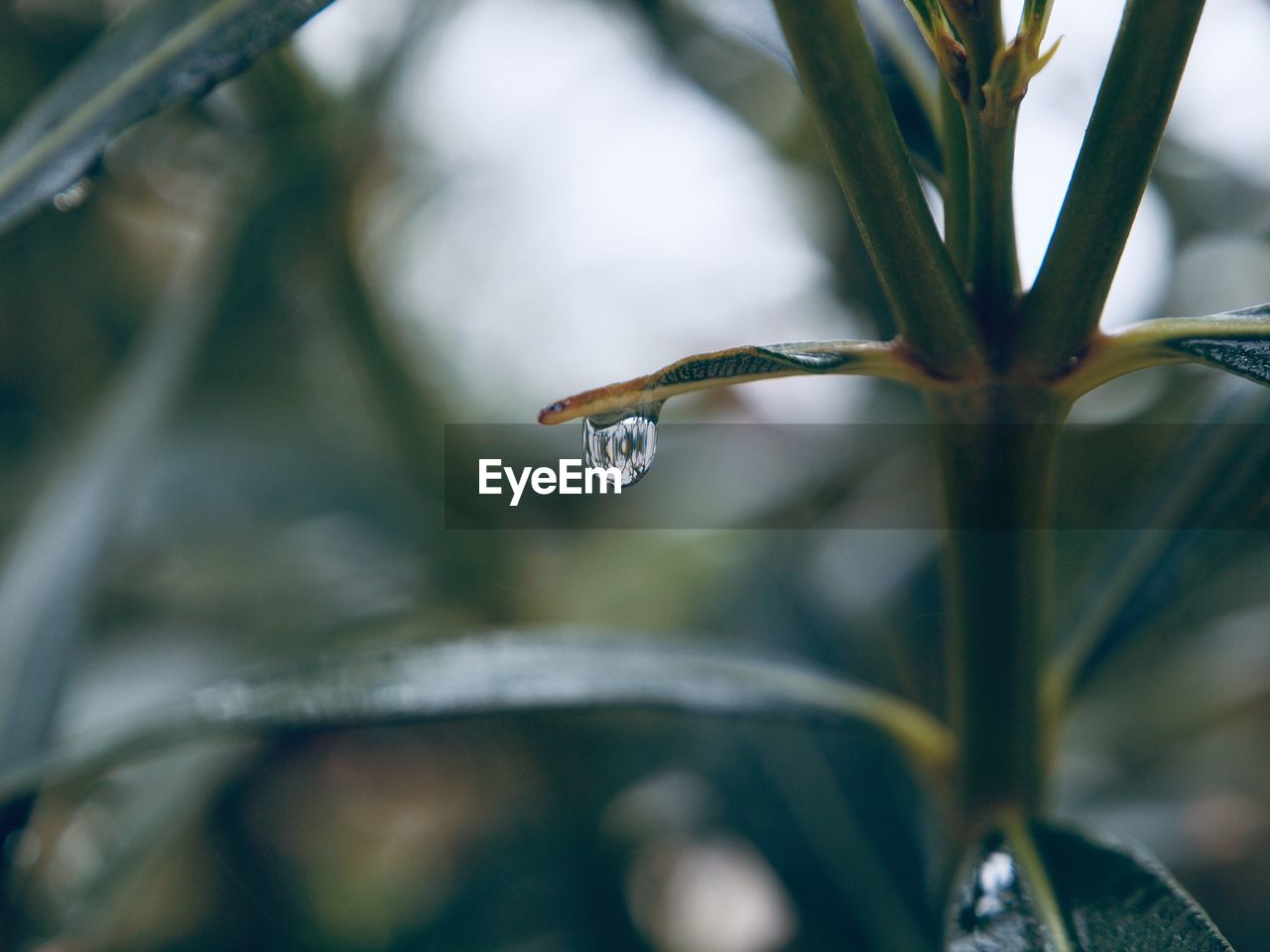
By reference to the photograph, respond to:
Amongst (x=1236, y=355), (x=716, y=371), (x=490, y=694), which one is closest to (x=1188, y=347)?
A: (x=1236, y=355)

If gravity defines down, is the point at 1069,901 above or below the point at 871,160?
below

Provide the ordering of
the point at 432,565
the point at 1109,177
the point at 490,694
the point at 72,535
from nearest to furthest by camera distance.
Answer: the point at 1109,177
the point at 490,694
the point at 72,535
the point at 432,565

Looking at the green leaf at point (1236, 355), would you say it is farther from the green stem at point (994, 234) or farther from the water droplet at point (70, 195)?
the water droplet at point (70, 195)

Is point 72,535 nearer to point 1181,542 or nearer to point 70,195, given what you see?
point 70,195

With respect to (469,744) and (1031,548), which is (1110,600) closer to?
(1031,548)

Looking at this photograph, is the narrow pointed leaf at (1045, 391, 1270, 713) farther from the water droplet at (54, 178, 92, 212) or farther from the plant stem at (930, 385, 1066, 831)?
the water droplet at (54, 178, 92, 212)

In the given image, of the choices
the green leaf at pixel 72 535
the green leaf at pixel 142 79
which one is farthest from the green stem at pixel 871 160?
the green leaf at pixel 72 535

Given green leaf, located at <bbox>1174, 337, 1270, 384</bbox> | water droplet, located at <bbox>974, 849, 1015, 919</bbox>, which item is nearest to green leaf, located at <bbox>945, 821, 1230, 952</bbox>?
water droplet, located at <bbox>974, 849, 1015, 919</bbox>

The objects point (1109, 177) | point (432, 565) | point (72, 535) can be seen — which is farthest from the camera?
point (432, 565)
